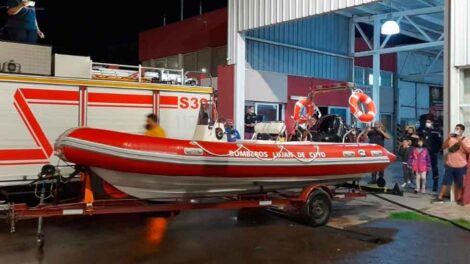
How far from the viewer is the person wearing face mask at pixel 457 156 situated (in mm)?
9547

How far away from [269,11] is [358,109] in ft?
18.3

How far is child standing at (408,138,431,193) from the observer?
11203 millimetres

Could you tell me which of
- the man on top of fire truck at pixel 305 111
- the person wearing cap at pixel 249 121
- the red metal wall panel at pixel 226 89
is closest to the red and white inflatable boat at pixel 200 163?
the man on top of fire truck at pixel 305 111

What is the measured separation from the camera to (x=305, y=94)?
18281 mm

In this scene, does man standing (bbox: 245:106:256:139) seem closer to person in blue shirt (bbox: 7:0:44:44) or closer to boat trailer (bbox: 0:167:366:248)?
boat trailer (bbox: 0:167:366:248)

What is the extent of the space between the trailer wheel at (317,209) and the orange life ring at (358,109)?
1.72 m

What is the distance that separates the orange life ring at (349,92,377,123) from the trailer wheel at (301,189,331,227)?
172 centimetres

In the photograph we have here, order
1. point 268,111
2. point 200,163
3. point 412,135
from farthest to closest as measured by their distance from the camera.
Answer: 1. point 268,111
2. point 412,135
3. point 200,163

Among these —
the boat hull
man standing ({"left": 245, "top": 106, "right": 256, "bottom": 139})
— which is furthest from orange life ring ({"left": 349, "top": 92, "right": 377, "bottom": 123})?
man standing ({"left": 245, "top": 106, "right": 256, "bottom": 139})

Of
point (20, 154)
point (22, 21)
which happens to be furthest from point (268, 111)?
point (20, 154)

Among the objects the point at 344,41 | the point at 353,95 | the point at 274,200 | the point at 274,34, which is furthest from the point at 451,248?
the point at 344,41

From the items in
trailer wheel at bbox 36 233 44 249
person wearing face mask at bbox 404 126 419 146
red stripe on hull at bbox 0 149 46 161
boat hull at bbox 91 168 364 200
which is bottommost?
trailer wheel at bbox 36 233 44 249

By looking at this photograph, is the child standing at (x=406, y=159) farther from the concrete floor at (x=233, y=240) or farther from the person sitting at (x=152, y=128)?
the person sitting at (x=152, y=128)

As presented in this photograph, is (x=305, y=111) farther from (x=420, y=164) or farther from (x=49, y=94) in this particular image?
(x=49, y=94)
